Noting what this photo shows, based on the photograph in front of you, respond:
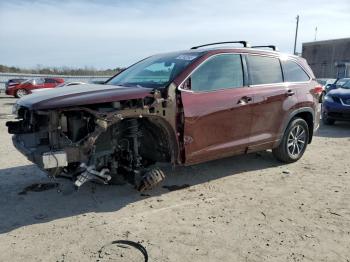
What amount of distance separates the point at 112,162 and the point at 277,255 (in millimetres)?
2302

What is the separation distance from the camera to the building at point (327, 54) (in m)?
46.9

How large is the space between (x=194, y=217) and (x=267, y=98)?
A: 2.45 metres

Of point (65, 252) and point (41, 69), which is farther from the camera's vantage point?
point (41, 69)

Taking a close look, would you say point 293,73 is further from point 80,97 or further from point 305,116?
point 80,97

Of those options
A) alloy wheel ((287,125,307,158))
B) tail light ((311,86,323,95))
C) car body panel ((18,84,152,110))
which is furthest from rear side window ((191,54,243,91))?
tail light ((311,86,323,95))

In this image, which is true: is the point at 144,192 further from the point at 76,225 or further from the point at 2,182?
the point at 2,182

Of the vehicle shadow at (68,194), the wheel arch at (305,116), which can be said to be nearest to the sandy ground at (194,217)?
the vehicle shadow at (68,194)

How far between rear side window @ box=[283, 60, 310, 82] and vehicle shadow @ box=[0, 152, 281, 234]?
4.97 ft

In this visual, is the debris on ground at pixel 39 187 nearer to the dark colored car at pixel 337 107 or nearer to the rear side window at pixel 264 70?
the rear side window at pixel 264 70

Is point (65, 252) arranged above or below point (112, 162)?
below

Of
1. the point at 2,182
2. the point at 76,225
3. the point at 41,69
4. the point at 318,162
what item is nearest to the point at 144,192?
the point at 76,225

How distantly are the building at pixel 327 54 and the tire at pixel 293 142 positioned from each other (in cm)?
4225

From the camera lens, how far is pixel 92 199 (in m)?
5.04

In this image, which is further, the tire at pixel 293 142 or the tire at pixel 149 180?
the tire at pixel 293 142
